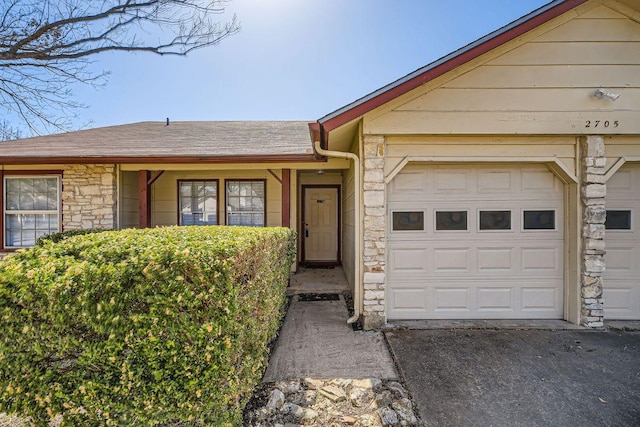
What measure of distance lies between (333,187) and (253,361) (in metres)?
6.27

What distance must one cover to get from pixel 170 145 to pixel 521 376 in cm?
726

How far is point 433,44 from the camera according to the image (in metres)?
7.61

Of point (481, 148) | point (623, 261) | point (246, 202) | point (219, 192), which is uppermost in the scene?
point (481, 148)

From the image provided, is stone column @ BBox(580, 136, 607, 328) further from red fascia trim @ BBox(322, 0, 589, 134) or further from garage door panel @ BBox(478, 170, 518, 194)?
red fascia trim @ BBox(322, 0, 589, 134)

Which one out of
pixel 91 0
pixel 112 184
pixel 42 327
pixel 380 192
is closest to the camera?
pixel 42 327

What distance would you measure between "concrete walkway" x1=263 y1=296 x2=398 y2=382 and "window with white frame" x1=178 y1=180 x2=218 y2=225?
3819 mm

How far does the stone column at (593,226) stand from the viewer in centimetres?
399

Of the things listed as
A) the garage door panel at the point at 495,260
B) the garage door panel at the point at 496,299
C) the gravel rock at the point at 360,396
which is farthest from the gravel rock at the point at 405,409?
the garage door panel at the point at 495,260

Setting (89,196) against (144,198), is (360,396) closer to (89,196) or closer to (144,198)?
(144,198)

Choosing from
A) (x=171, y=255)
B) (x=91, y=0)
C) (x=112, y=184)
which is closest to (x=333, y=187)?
(x=112, y=184)

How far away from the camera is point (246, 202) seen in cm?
731

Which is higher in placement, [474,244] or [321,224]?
[321,224]

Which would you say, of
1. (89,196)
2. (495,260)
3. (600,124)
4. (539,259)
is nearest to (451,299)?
(495,260)

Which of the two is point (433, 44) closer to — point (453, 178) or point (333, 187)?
point (333, 187)
